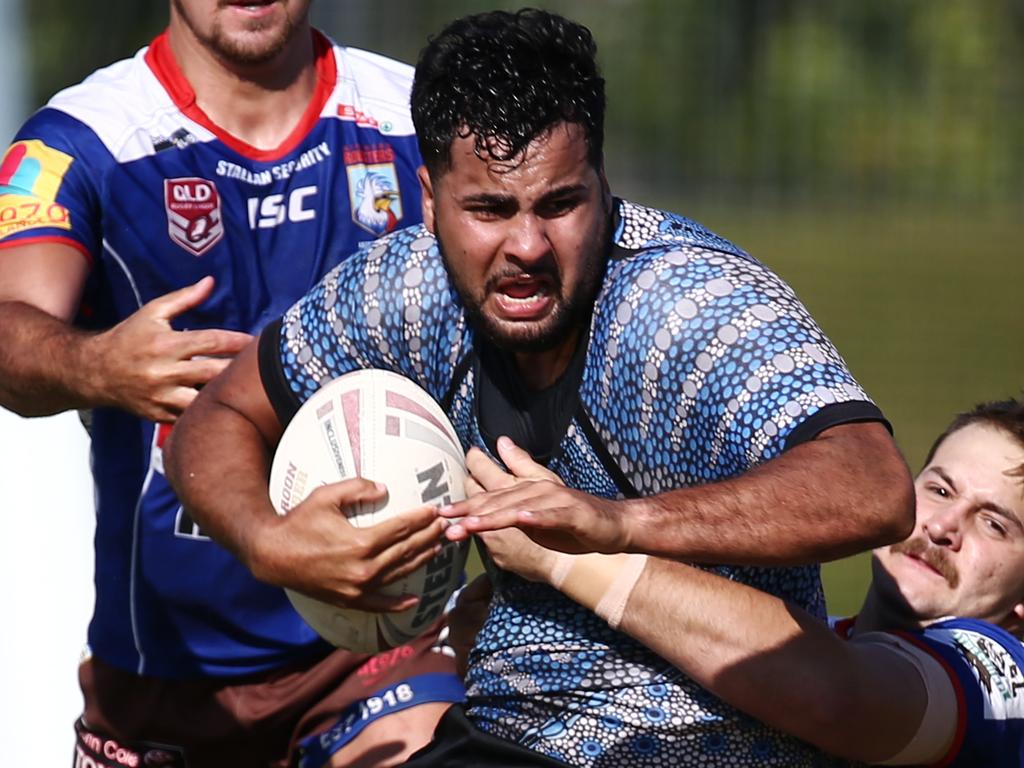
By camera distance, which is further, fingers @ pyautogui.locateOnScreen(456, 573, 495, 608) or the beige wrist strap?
fingers @ pyautogui.locateOnScreen(456, 573, 495, 608)

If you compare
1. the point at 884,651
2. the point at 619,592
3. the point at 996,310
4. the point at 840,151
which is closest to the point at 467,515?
the point at 619,592

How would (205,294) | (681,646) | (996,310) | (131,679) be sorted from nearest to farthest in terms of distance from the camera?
(681,646)
(205,294)
(131,679)
(996,310)

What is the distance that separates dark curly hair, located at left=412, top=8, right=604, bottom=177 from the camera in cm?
359

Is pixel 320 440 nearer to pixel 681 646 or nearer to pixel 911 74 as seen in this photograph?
pixel 681 646

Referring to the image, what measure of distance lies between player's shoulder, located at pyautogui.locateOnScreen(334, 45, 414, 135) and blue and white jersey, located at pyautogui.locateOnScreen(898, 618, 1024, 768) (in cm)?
205

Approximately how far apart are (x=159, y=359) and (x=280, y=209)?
0.87m

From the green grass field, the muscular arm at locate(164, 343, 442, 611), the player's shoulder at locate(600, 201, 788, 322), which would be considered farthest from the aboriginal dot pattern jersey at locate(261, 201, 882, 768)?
the green grass field

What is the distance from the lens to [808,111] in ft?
52.9

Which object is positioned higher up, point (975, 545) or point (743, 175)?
point (975, 545)

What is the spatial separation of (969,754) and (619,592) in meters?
0.88

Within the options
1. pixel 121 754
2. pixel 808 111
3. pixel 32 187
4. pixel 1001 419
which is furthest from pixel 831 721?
pixel 808 111

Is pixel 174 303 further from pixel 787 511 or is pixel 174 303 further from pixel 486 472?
pixel 787 511

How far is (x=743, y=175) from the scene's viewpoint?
637 inches

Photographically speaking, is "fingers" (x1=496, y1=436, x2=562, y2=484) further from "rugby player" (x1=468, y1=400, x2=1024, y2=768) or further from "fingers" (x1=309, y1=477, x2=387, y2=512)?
"fingers" (x1=309, y1=477, x2=387, y2=512)
